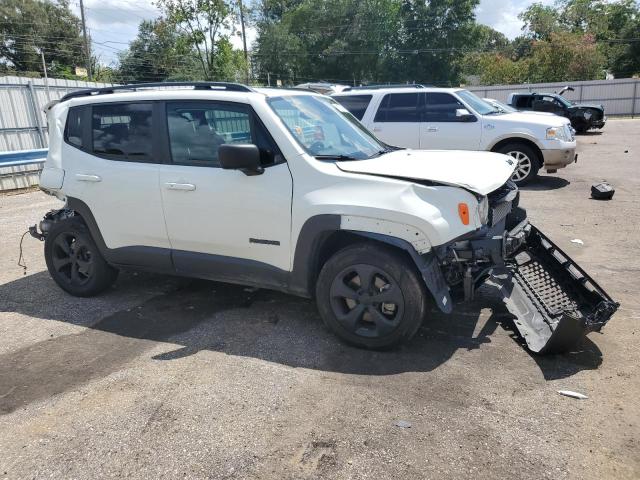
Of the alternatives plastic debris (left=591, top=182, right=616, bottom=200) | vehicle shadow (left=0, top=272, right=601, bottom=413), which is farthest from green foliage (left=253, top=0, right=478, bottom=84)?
vehicle shadow (left=0, top=272, right=601, bottom=413)

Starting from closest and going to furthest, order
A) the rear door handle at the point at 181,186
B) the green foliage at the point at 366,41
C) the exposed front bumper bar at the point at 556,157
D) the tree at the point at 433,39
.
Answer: the rear door handle at the point at 181,186 → the exposed front bumper bar at the point at 556,157 → the tree at the point at 433,39 → the green foliage at the point at 366,41

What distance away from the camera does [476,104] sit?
34.2 ft

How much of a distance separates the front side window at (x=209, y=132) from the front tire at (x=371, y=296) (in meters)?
1.01

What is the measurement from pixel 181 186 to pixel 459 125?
7.17m

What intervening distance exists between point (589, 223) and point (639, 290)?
9.16 feet

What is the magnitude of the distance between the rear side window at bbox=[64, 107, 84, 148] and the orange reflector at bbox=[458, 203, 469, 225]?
3576 mm

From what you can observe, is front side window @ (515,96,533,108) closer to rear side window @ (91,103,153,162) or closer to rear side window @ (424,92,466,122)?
rear side window @ (424,92,466,122)

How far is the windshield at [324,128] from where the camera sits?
4.11m

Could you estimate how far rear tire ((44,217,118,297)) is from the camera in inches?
199

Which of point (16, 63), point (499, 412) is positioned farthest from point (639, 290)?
point (16, 63)

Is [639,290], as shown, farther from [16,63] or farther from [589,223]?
[16,63]

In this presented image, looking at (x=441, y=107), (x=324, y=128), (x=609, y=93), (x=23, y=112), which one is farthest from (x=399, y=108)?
(x=609, y=93)

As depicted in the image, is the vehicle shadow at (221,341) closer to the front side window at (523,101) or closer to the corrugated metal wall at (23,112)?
the corrugated metal wall at (23,112)

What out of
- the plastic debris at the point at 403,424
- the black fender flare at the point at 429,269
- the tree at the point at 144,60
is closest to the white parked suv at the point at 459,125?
the black fender flare at the point at 429,269
